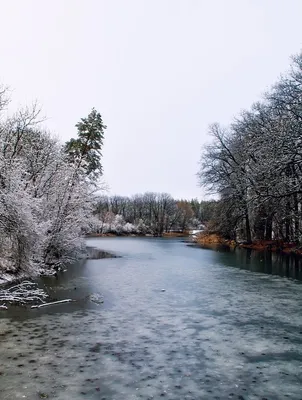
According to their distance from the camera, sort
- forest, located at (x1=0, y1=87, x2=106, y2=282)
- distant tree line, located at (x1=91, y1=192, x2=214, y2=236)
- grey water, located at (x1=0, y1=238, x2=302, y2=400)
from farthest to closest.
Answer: distant tree line, located at (x1=91, y1=192, x2=214, y2=236), forest, located at (x1=0, y1=87, x2=106, y2=282), grey water, located at (x1=0, y1=238, x2=302, y2=400)

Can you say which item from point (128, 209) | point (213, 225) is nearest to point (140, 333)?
point (213, 225)

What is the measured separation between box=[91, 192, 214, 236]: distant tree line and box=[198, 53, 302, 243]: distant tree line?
1707 inches

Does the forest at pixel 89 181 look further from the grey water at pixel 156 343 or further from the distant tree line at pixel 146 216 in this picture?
the distant tree line at pixel 146 216

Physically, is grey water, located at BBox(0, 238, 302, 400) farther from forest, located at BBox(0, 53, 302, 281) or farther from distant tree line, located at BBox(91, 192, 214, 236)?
distant tree line, located at BBox(91, 192, 214, 236)

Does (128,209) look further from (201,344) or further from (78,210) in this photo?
(201,344)

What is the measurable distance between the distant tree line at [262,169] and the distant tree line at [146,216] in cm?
4337

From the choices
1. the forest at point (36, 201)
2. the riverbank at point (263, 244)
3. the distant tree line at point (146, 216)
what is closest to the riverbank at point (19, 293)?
the forest at point (36, 201)

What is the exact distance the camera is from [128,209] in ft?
372

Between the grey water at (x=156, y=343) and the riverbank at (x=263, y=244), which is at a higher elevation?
the riverbank at (x=263, y=244)

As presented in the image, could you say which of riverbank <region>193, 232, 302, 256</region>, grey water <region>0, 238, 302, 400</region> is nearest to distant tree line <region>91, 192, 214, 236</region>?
riverbank <region>193, 232, 302, 256</region>

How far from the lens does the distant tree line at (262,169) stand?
2206 cm

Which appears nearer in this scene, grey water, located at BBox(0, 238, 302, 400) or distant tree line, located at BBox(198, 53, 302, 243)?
grey water, located at BBox(0, 238, 302, 400)

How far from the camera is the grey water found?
598 cm

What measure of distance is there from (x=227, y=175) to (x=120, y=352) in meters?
31.5
